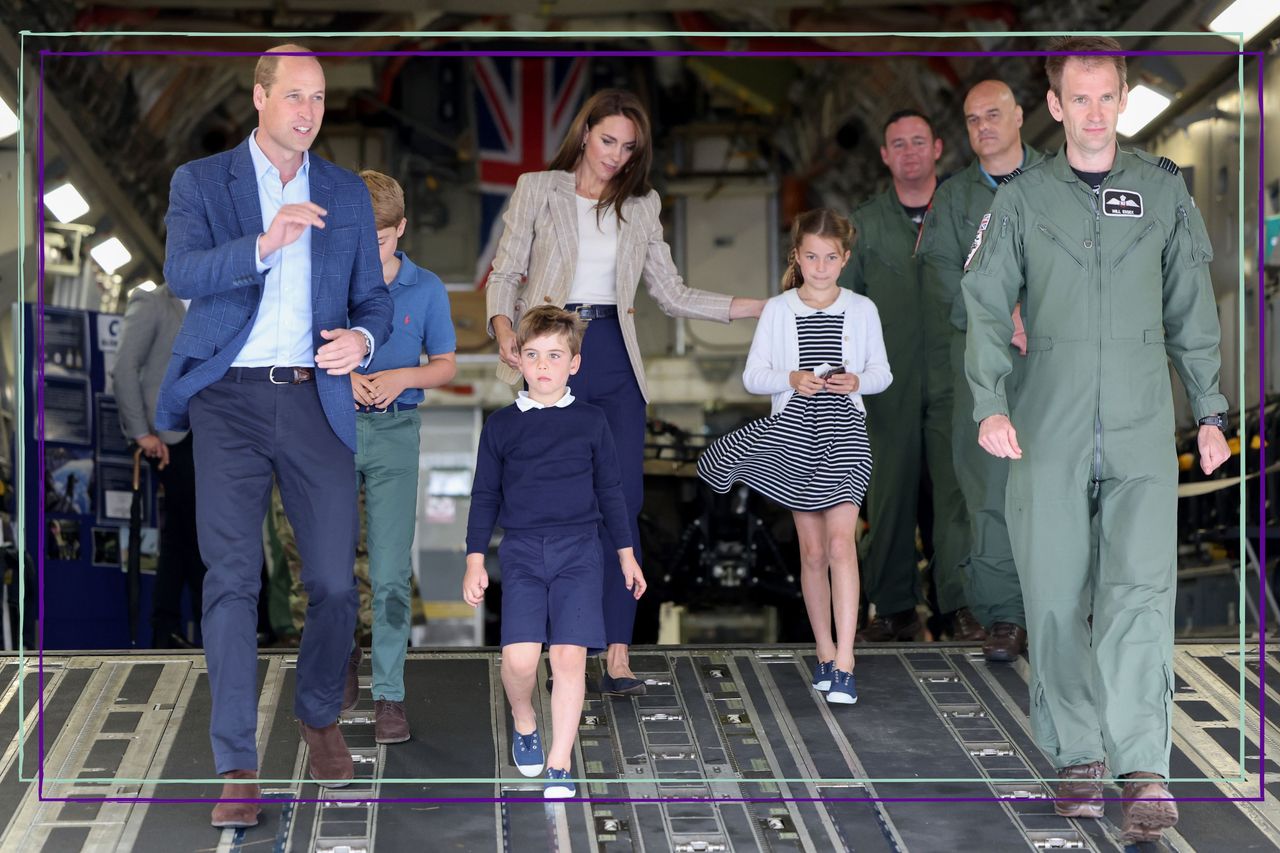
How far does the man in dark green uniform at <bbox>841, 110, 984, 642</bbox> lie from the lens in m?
6.05

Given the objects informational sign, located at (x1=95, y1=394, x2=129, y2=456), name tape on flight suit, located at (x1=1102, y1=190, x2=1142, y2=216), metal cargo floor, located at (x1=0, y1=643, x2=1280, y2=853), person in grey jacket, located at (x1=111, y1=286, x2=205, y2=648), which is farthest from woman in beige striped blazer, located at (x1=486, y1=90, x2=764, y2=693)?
informational sign, located at (x1=95, y1=394, x2=129, y2=456)

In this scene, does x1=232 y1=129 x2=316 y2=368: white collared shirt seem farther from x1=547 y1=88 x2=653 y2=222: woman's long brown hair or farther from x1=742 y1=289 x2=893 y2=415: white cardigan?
x1=742 y1=289 x2=893 y2=415: white cardigan

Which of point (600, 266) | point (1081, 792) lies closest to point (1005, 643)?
point (1081, 792)

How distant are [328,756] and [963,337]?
255 cm

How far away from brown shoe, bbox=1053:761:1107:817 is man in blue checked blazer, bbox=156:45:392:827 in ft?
5.64

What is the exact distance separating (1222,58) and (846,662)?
3571 millimetres

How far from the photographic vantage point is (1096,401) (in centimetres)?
402

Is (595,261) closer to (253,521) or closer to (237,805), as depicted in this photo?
(253,521)

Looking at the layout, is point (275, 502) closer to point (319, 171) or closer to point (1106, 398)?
point (319, 171)

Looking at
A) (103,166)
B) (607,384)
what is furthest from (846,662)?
(103,166)

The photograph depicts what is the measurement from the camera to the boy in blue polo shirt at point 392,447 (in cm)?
465

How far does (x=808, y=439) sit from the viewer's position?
16.7ft

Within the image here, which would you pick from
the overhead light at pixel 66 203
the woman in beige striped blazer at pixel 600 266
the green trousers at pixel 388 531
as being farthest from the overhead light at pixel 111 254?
the green trousers at pixel 388 531

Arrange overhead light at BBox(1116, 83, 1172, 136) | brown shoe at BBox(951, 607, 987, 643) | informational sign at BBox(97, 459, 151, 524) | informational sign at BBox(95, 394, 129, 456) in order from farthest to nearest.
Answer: informational sign at BBox(95, 394, 129, 456) < informational sign at BBox(97, 459, 151, 524) < overhead light at BBox(1116, 83, 1172, 136) < brown shoe at BBox(951, 607, 987, 643)
